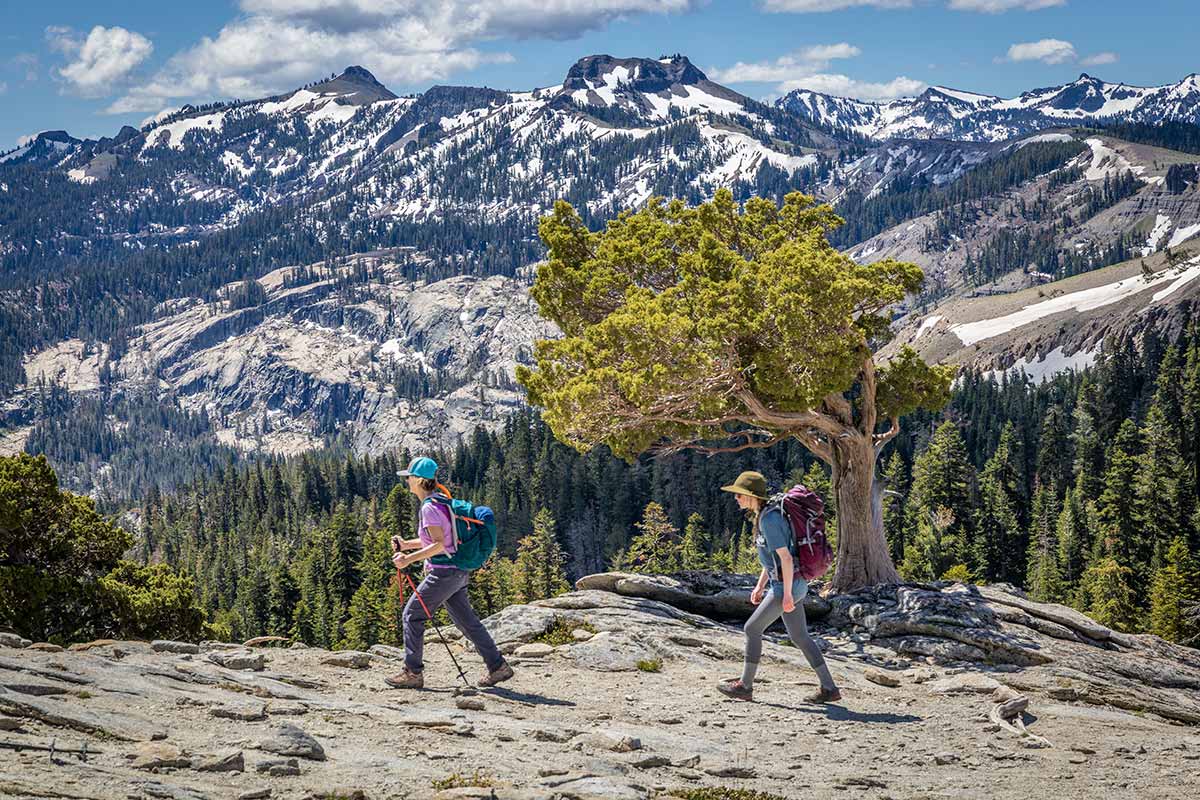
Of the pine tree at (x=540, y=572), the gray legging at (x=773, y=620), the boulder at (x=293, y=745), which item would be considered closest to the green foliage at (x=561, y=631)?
the gray legging at (x=773, y=620)

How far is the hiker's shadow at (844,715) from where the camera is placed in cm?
1461

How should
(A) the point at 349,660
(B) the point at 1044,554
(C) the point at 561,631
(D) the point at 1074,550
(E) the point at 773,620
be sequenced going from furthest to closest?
(B) the point at 1044,554 → (D) the point at 1074,550 → (C) the point at 561,631 → (A) the point at 349,660 → (E) the point at 773,620

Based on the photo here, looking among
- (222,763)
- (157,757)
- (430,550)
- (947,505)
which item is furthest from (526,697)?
(947,505)

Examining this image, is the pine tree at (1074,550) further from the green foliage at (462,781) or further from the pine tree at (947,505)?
the green foliage at (462,781)

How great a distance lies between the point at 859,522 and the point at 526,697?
14.8m

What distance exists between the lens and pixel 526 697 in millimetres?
14734

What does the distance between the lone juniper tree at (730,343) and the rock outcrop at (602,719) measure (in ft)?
18.2

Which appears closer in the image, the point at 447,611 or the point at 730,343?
the point at 447,611

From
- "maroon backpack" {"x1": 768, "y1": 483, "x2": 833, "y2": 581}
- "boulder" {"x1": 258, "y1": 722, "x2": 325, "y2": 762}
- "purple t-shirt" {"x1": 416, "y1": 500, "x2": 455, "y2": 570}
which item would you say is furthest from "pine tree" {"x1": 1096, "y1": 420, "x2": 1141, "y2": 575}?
"boulder" {"x1": 258, "y1": 722, "x2": 325, "y2": 762}

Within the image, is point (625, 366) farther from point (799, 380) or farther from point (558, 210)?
point (558, 210)

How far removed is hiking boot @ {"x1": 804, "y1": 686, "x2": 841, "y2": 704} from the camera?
1525 centimetres

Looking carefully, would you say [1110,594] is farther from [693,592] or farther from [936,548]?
[693,592]

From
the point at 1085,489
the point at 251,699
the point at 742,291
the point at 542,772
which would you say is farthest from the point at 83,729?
the point at 1085,489

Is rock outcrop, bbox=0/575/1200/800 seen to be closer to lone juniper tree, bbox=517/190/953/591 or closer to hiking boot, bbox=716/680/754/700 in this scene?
hiking boot, bbox=716/680/754/700
